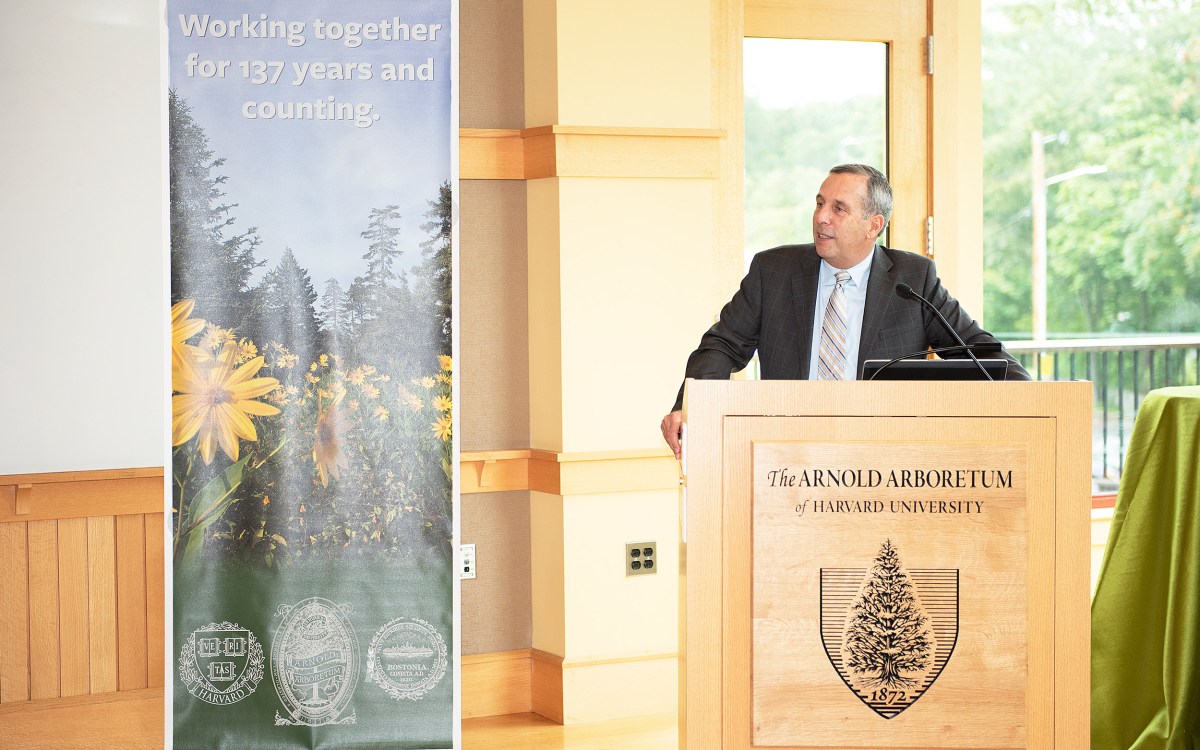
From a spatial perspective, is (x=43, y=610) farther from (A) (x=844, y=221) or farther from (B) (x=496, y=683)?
(A) (x=844, y=221)

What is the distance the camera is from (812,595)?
1771 mm

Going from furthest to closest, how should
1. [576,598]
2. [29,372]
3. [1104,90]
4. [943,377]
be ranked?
1. [1104,90]
2. [576,598]
3. [29,372]
4. [943,377]

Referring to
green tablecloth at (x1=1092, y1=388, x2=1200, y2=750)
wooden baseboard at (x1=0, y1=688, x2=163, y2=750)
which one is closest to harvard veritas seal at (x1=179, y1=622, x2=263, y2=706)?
wooden baseboard at (x1=0, y1=688, x2=163, y2=750)

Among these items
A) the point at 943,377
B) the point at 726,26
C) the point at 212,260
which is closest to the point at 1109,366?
the point at 726,26

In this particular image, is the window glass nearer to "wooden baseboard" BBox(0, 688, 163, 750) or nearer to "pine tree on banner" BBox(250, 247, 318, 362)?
"pine tree on banner" BBox(250, 247, 318, 362)

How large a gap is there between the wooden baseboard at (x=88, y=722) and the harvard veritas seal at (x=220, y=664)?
0.57m

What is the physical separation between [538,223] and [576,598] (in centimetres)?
119

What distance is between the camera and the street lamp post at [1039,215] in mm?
4508

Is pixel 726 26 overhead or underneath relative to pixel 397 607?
overhead

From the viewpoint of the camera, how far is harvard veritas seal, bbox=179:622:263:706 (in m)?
2.90

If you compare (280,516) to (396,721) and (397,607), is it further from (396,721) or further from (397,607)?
(396,721)

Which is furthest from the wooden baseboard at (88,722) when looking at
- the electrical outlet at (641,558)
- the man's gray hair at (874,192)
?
the man's gray hair at (874,192)

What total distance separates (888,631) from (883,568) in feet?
0.32

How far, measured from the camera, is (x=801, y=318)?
9.30 ft
